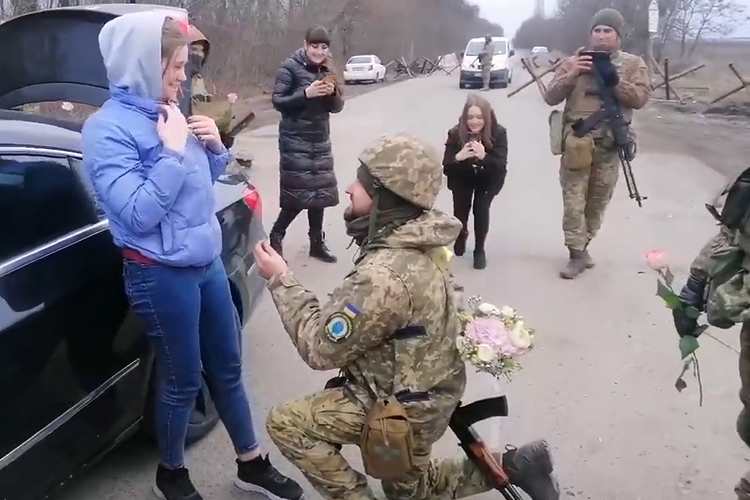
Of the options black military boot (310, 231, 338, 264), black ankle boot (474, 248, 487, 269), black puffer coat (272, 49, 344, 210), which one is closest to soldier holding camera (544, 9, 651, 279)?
black ankle boot (474, 248, 487, 269)

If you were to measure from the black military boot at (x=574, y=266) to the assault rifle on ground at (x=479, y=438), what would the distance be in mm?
3536

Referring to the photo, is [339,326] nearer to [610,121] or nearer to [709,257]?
Result: [709,257]

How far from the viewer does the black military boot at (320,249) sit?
274 inches

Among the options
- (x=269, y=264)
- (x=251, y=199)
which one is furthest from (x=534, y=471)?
(x=251, y=199)

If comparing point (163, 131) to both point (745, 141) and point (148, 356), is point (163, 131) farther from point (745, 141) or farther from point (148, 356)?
point (745, 141)

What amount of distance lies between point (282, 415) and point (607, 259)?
4.76m

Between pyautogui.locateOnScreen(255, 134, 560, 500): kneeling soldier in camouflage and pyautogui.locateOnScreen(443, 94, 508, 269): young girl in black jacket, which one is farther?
pyautogui.locateOnScreen(443, 94, 508, 269): young girl in black jacket

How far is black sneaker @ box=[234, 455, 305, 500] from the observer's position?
3455 millimetres

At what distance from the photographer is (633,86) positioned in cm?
637

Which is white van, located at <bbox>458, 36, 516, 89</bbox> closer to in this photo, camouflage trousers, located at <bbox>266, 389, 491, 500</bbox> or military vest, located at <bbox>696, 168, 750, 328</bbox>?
military vest, located at <bbox>696, 168, 750, 328</bbox>

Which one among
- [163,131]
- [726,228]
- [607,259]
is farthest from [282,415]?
[607,259]

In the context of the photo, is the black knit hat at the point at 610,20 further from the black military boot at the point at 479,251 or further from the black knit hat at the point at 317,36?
the black knit hat at the point at 317,36

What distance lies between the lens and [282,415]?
301 centimetres

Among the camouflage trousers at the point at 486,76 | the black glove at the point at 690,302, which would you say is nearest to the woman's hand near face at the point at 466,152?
the black glove at the point at 690,302
